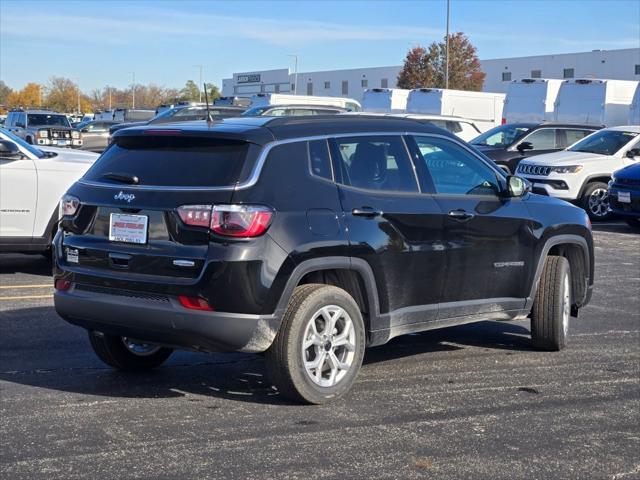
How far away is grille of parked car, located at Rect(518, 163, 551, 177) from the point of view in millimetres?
19062

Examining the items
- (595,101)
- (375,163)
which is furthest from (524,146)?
(375,163)

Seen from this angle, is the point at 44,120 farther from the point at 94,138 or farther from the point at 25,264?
the point at 25,264

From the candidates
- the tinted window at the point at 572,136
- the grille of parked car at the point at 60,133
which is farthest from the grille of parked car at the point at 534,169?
the grille of parked car at the point at 60,133

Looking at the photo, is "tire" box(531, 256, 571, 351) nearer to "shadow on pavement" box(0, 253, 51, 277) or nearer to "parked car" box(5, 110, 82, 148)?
"shadow on pavement" box(0, 253, 51, 277)

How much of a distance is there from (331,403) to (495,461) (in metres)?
1.32

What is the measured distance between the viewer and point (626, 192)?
17.3 metres

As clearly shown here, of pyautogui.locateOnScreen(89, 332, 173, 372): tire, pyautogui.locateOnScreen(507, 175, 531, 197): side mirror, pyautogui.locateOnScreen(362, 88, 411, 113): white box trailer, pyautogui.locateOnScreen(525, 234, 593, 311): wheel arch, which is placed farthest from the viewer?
pyautogui.locateOnScreen(362, 88, 411, 113): white box trailer

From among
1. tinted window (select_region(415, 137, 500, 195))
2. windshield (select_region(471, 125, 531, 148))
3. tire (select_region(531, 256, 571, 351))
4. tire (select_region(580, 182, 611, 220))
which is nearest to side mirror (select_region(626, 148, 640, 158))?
tire (select_region(580, 182, 611, 220))

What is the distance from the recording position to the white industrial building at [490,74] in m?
61.7

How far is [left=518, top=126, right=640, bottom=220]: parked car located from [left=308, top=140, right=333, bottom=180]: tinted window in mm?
13131

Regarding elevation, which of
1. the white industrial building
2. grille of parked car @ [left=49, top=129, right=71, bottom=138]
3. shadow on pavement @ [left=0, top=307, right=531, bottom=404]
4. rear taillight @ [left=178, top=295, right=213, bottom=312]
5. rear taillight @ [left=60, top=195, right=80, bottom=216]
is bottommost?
shadow on pavement @ [left=0, top=307, right=531, bottom=404]

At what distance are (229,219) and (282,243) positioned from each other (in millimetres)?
354

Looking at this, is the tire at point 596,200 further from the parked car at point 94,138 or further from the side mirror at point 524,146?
the parked car at point 94,138

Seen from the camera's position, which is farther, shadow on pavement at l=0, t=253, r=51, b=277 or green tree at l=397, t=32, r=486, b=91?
green tree at l=397, t=32, r=486, b=91
